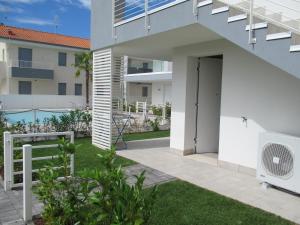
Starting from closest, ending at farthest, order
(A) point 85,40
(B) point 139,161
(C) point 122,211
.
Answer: (C) point 122,211 < (B) point 139,161 < (A) point 85,40

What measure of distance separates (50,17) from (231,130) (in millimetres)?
35895

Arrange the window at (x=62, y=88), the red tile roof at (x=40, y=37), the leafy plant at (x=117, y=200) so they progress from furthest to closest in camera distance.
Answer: the window at (x=62, y=88) → the red tile roof at (x=40, y=37) → the leafy plant at (x=117, y=200)

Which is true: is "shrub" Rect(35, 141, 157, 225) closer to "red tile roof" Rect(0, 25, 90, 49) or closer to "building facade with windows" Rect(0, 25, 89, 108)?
"building facade with windows" Rect(0, 25, 89, 108)

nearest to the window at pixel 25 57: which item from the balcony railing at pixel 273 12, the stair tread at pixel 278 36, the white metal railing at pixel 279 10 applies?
the balcony railing at pixel 273 12

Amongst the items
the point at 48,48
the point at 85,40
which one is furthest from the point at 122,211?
the point at 85,40

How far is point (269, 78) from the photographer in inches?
263

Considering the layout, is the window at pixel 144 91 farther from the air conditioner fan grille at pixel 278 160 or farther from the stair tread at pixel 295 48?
the stair tread at pixel 295 48

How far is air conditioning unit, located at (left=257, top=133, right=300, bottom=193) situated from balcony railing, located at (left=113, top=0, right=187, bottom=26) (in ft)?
11.6

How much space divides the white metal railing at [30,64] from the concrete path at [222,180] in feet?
77.6

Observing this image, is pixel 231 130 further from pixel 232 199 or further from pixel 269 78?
pixel 232 199

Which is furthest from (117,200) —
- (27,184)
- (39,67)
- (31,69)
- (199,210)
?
(39,67)

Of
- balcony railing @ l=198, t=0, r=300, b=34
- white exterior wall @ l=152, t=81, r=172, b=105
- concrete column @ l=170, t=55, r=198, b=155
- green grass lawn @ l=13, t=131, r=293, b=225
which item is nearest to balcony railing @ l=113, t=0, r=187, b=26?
balcony railing @ l=198, t=0, r=300, b=34

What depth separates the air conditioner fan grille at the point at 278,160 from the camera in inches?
221

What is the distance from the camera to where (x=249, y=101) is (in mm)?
7133
